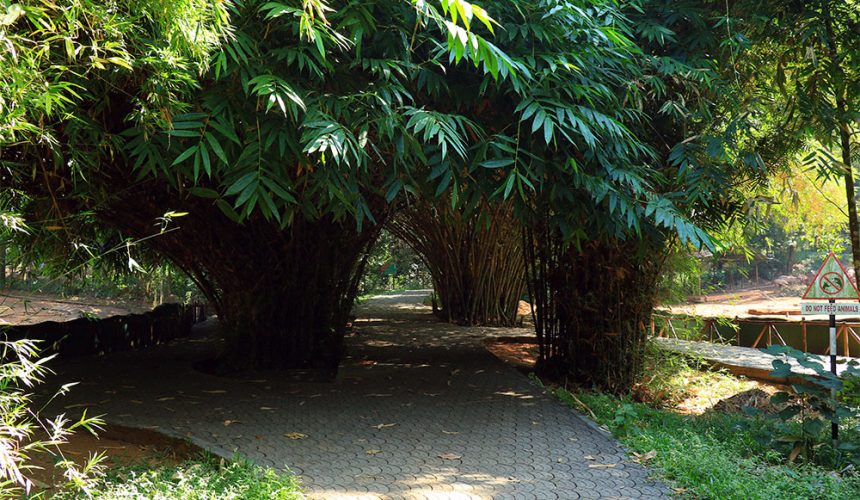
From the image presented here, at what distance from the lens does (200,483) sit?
125 inches

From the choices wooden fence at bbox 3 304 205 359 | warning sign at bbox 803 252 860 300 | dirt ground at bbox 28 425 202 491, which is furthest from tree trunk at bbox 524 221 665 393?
wooden fence at bbox 3 304 205 359

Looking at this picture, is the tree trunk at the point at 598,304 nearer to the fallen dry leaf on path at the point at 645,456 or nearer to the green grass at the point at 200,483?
the fallen dry leaf on path at the point at 645,456

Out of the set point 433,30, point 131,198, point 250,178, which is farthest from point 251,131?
point 131,198

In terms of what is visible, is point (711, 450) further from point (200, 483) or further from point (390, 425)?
point (200, 483)

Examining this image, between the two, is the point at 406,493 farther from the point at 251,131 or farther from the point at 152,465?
the point at 251,131

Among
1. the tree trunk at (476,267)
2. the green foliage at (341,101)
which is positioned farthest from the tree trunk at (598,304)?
the tree trunk at (476,267)

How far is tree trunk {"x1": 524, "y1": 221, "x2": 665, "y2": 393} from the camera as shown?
5.93 meters

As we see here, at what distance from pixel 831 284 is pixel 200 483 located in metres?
3.90

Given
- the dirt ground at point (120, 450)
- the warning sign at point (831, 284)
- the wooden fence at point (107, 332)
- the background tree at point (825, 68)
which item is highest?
the background tree at point (825, 68)

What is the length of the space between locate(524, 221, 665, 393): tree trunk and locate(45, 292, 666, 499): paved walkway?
1.89 feet

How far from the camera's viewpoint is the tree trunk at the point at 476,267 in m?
11.3

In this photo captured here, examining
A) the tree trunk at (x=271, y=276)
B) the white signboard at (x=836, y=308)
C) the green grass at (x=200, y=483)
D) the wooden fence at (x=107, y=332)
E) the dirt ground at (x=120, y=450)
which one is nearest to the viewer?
the green grass at (x=200, y=483)

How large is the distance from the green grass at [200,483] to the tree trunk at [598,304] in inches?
132

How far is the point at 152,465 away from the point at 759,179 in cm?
473
